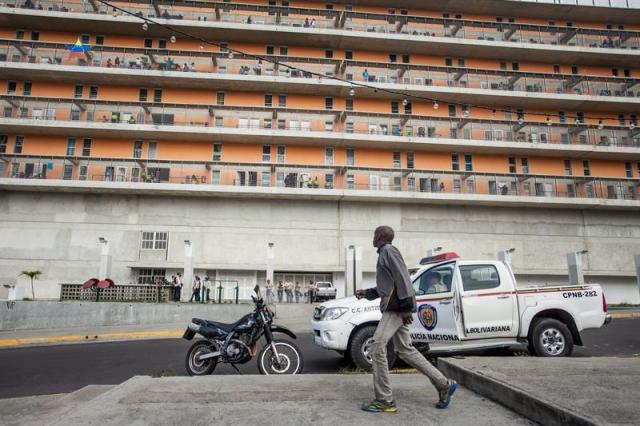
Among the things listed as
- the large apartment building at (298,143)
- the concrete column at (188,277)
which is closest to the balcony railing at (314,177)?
the large apartment building at (298,143)

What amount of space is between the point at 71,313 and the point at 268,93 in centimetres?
2297

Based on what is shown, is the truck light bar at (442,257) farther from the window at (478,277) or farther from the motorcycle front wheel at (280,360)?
the motorcycle front wheel at (280,360)

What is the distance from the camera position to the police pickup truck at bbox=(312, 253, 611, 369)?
7.27 m

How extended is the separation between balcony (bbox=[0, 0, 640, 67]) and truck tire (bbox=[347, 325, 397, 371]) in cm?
3168

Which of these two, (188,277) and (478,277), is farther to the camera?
(188,277)

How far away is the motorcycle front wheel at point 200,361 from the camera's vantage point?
6891mm

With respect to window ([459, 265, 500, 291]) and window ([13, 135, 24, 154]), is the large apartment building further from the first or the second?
window ([459, 265, 500, 291])

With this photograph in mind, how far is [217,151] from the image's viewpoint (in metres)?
34.2

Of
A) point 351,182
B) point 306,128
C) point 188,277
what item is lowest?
point 188,277

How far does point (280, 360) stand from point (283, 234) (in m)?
26.1

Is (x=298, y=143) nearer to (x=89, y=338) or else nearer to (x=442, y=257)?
(x=89, y=338)

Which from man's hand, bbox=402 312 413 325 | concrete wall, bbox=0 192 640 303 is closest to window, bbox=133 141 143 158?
concrete wall, bbox=0 192 640 303

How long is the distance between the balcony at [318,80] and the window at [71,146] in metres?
4.66

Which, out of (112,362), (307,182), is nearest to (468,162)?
(307,182)
